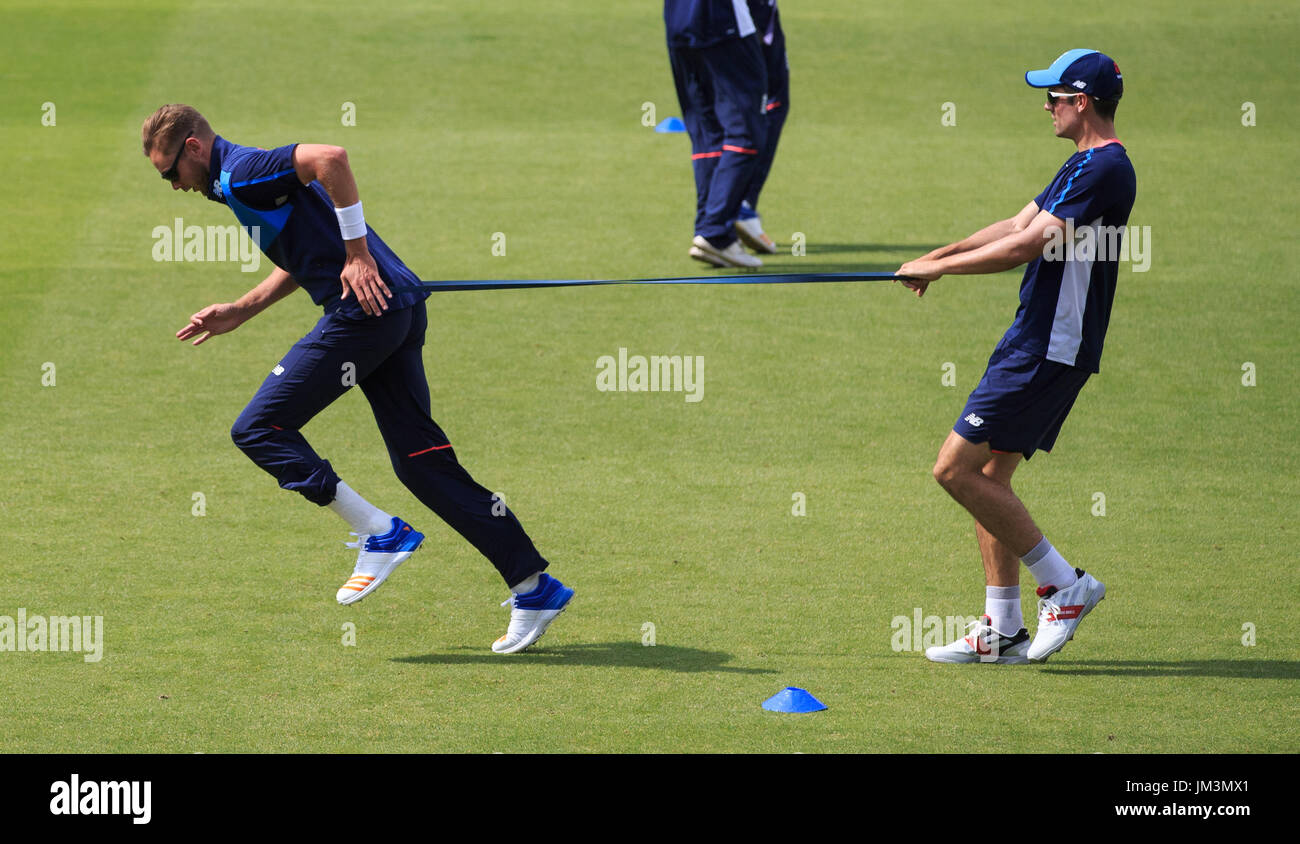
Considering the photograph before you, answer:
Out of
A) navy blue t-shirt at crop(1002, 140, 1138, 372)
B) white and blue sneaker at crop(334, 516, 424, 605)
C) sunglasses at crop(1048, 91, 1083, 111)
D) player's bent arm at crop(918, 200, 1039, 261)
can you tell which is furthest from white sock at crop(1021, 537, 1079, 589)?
white and blue sneaker at crop(334, 516, 424, 605)

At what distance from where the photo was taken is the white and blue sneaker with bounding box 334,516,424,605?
611 centimetres

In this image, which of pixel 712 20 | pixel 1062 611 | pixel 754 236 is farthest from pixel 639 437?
pixel 712 20

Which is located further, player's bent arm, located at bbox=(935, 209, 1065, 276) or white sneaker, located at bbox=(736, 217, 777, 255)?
white sneaker, located at bbox=(736, 217, 777, 255)

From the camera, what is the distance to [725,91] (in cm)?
1159

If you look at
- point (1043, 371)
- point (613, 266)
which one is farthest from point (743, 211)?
point (1043, 371)

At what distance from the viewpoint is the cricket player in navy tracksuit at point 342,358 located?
5730mm

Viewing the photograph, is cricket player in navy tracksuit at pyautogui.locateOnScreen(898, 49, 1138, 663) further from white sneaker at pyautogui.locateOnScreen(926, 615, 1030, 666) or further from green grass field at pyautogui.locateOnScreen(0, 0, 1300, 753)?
green grass field at pyautogui.locateOnScreen(0, 0, 1300, 753)

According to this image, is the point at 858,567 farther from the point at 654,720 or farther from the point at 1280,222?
the point at 1280,222

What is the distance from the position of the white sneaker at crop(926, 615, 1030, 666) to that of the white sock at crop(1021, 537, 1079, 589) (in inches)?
10.9

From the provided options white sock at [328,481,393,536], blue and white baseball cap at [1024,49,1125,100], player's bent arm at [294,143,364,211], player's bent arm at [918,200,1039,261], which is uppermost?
blue and white baseball cap at [1024,49,1125,100]

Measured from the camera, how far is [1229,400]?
9227 mm

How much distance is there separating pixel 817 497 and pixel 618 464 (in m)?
1.07

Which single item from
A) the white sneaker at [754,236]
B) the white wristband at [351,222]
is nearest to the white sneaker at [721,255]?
the white sneaker at [754,236]

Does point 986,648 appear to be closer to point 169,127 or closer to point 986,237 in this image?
point 986,237
